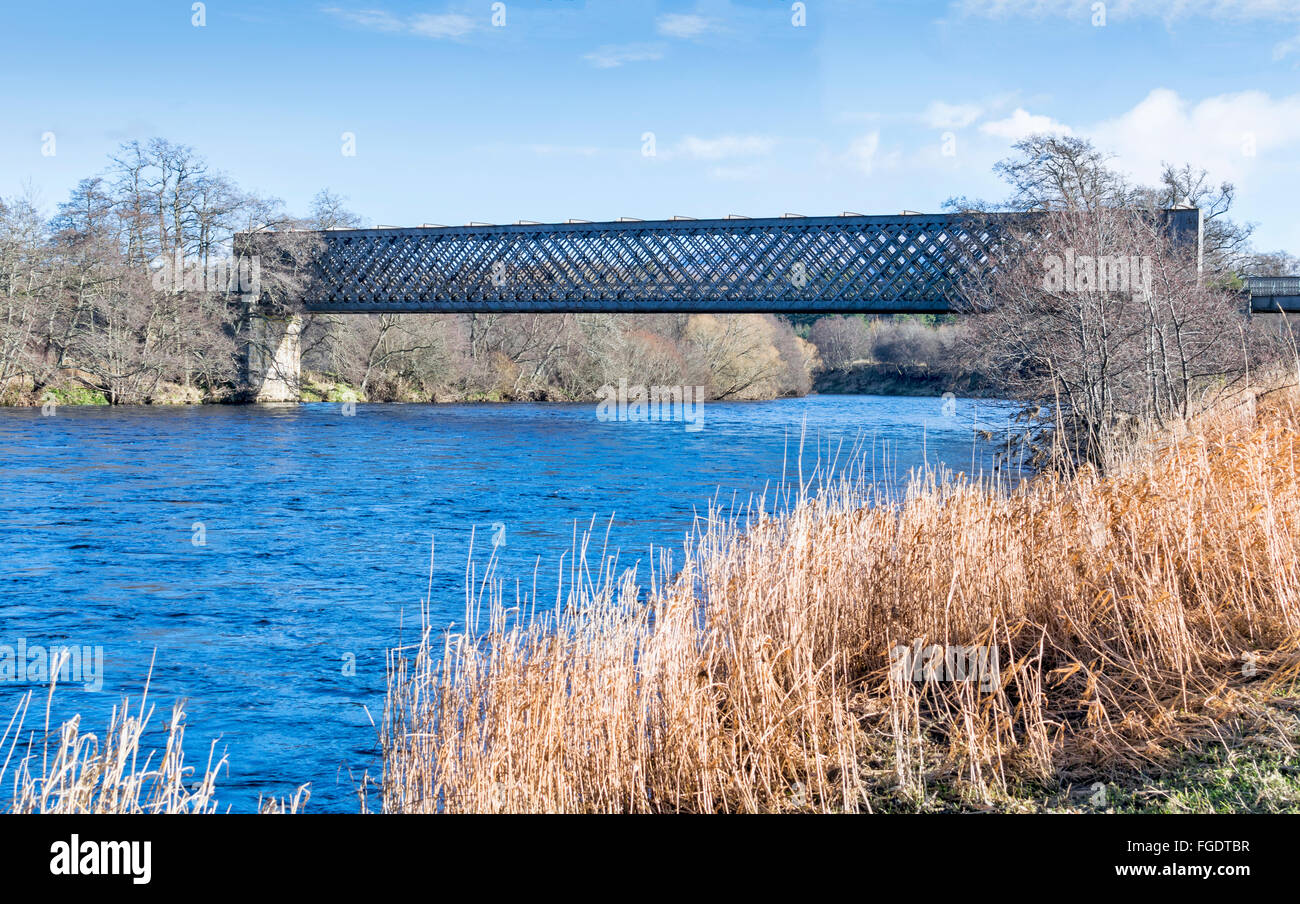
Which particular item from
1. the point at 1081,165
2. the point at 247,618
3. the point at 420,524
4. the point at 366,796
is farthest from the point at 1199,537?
the point at 1081,165

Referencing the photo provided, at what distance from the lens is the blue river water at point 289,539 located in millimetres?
8031

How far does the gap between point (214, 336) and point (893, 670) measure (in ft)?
140

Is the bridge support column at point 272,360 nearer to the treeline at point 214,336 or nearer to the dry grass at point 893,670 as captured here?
the treeline at point 214,336

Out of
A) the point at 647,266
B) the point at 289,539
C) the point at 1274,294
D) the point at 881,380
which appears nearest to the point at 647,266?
the point at 647,266

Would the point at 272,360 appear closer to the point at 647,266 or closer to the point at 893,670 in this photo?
the point at 647,266

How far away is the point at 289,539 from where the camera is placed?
1509 centimetres

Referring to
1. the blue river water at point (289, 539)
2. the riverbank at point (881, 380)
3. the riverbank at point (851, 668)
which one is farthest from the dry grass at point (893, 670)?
the riverbank at point (881, 380)

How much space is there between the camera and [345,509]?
17828mm

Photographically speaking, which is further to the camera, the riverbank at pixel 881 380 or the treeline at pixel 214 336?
the riverbank at pixel 881 380

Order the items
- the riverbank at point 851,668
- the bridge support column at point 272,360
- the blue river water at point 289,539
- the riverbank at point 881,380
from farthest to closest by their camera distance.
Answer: the riverbank at point 881,380, the bridge support column at point 272,360, the blue river water at point 289,539, the riverbank at point 851,668

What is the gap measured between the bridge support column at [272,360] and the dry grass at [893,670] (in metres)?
43.3
